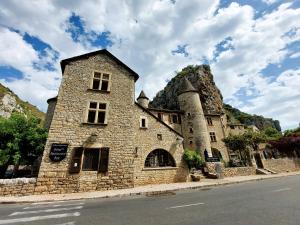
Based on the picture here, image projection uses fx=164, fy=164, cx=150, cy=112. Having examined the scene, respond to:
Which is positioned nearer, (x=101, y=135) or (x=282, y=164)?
(x=101, y=135)

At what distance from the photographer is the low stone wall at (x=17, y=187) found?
8484 millimetres

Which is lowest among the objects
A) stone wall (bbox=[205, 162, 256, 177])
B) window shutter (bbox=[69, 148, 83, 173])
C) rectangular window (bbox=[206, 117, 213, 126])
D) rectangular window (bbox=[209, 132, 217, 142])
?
stone wall (bbox=[205, 162, 256, 177])

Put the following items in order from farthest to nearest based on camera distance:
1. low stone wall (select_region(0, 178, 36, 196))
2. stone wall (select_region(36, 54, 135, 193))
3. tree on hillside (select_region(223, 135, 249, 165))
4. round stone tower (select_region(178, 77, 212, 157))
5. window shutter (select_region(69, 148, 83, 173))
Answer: round stone tower (select_region(178, 77, 212, 157)) < tree on hillside (select_region(223, 135, 249, 165)) < window shutter (select_region(69, 148, 83, 173)) < stone wall (select_region(36, 54, 135, 193)) < low stone wall (select_region(0, 178, 36, 196))

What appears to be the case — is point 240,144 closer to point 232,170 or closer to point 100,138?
point 232,170

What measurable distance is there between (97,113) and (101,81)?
2791 mm

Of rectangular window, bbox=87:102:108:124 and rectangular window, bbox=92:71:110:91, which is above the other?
rectangular window, bbox=92:71:110:91

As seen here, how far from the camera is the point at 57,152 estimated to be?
10320 mm

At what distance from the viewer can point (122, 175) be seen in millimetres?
11406

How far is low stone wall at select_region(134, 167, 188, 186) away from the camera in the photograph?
12.9 metres

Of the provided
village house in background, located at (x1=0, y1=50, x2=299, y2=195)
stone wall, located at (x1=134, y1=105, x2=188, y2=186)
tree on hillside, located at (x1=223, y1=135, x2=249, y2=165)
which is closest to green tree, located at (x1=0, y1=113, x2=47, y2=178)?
village house in background, located at (x1=0, y1=50, x2=299, y2=195)

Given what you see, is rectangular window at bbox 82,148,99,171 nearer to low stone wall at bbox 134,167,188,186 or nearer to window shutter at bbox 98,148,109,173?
window shutter at bbox 98,148,109,173

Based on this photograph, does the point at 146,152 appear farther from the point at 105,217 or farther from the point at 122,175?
the point at 105,217

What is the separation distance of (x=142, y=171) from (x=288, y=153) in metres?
31.7

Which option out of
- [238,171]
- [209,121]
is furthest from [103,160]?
[209,121]
